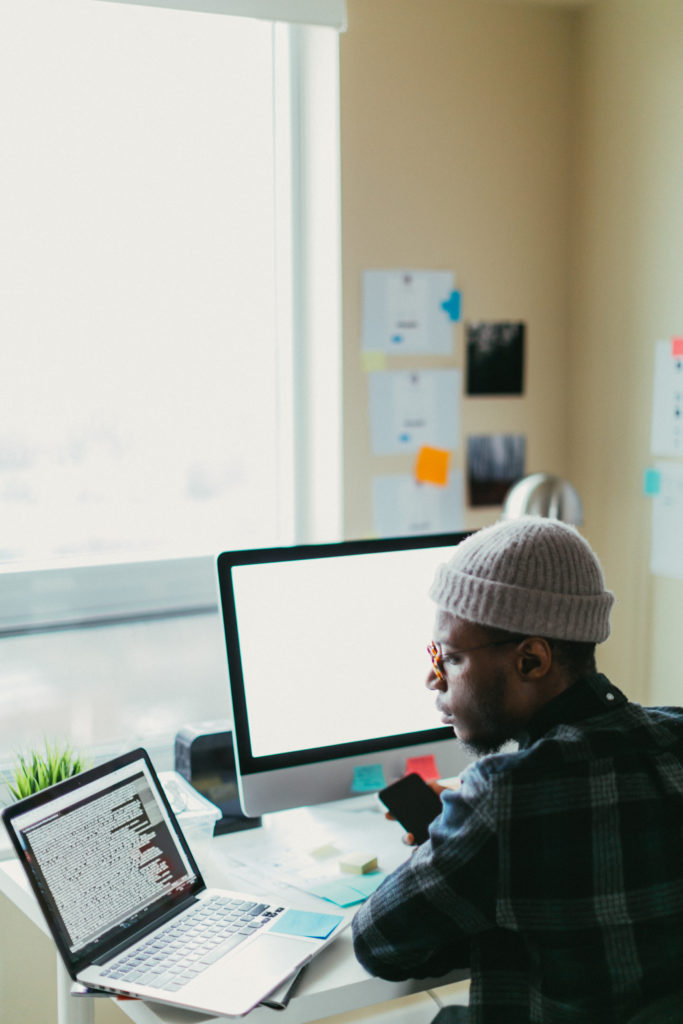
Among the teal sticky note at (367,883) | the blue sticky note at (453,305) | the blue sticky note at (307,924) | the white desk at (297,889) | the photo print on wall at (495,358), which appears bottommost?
the white desk at (297,889)

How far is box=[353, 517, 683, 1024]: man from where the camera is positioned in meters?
1.15

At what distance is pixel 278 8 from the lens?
2.21m

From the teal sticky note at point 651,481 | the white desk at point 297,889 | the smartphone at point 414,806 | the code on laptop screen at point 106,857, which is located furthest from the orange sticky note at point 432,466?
the code on laptop screen at point 106,857

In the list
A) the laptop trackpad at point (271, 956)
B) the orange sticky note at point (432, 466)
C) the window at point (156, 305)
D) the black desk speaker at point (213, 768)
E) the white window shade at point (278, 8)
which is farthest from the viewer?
the orange sticky note at point (432, 466)

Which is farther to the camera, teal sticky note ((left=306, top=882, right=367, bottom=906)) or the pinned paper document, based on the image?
the pinned paper document

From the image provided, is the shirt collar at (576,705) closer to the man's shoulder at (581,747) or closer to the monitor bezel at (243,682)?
the man's shoulder at (581,747)

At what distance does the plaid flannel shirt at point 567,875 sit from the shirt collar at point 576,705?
0.02 meters

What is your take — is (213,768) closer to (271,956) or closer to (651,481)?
(271,956)

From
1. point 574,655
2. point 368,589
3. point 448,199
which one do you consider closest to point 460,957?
point 574,655

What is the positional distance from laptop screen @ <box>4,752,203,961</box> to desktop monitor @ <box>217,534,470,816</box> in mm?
192

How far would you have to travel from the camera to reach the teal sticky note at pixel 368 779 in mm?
1709

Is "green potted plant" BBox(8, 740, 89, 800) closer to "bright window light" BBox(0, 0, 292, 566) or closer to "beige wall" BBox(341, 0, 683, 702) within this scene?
"bright window light" BBox(0, 0, 292, 566)

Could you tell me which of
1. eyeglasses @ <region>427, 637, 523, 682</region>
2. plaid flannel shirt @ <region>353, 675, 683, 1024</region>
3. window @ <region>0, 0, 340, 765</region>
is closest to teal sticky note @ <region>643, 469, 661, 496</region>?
window @ <region>0, 0, 340, 765</region>

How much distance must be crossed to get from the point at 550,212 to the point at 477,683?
1693 millimetres
